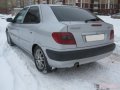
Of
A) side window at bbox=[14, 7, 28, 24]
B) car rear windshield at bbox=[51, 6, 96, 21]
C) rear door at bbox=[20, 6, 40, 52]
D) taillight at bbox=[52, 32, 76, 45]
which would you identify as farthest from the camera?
side window at bbox=[14, 7, 28, 24]

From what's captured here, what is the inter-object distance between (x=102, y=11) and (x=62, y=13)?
113 ft

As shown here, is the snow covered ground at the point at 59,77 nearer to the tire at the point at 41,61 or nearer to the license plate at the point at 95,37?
the tire at the point at 41,61

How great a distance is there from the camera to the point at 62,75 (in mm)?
4625

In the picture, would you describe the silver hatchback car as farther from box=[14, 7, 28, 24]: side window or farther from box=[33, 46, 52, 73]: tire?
box=[14, 7, 28, 24]: side window

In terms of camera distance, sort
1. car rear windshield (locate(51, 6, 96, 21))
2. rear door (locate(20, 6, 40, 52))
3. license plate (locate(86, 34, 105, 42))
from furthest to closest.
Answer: rear door (locate(20, 6, 40, 52))
car rear windshield (locate(51, 6, 96, 21))
license plate (locate(86, 34, 105, 42))

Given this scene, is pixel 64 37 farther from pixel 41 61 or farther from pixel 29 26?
pixel 29 26

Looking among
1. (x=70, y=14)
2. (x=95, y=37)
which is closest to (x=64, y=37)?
(x=95, y=37)

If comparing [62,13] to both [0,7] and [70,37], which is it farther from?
[0,7]

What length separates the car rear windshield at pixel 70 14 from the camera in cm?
446

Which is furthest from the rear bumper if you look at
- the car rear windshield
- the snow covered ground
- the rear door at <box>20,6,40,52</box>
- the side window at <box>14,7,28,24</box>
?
the side window at <box>14,7,28,24</box>

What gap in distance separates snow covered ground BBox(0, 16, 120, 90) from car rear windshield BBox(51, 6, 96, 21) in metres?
1.19

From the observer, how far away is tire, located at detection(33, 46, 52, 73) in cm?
448

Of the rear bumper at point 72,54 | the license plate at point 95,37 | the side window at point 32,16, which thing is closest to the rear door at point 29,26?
the side window at point 32,16

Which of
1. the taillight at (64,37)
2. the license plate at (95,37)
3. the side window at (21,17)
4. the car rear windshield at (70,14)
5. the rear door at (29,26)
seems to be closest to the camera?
the taillight at (64,37)
